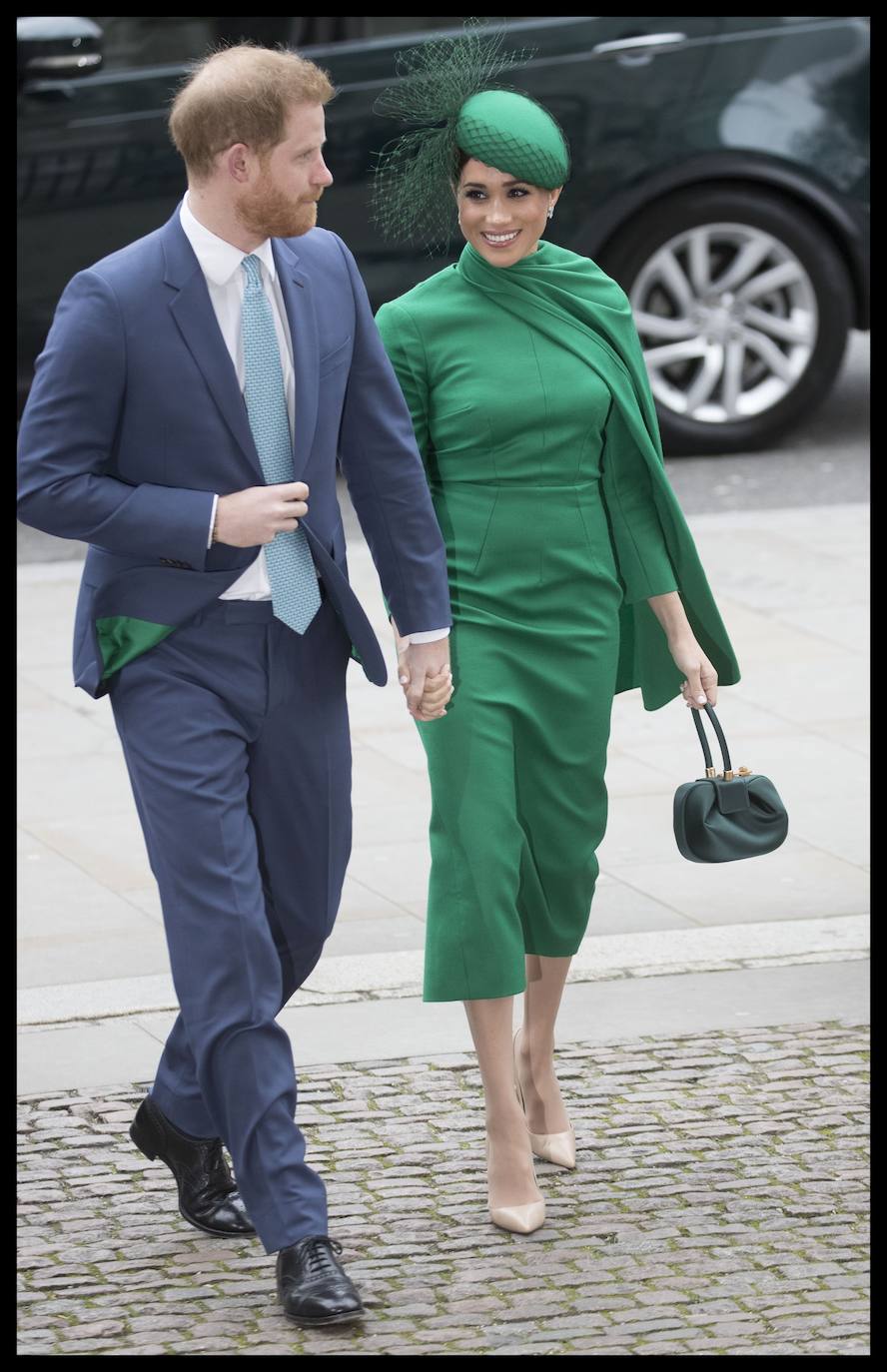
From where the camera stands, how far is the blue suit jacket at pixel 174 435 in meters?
3.96

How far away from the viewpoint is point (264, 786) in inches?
165

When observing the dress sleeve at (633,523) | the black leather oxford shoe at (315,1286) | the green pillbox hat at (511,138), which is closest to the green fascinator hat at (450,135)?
the green pillbox hat at (511,138)

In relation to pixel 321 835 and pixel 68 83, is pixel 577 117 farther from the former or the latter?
pixel 321 835

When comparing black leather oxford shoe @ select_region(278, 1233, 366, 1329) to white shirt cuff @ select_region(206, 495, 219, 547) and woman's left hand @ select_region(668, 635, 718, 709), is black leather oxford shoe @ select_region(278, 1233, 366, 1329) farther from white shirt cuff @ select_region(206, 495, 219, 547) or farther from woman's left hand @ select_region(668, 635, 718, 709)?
woman's left hand @ select_region(668, 635, 718, 709)

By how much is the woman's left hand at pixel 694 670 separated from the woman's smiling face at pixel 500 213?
2.55 ft

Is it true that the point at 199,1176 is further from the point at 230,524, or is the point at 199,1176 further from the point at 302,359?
the point at 302,359

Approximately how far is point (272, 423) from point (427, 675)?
53 cm

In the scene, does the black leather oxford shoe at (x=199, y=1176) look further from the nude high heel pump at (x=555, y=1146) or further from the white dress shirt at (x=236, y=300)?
the white dress shirt at (x=236, y=300)

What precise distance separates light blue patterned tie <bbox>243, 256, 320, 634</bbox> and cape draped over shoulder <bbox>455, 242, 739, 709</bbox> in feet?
1.68

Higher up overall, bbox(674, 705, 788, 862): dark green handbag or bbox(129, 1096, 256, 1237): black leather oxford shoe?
bbox(674, 705, 788, 862): dark green handbag

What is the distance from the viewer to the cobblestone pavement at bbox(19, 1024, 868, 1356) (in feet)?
13.1

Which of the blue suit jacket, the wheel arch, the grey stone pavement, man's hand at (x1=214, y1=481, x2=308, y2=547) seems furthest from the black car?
man's hand at (x1=214, y1=481, x2=308, y2=547)

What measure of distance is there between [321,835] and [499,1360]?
3.02 feet
